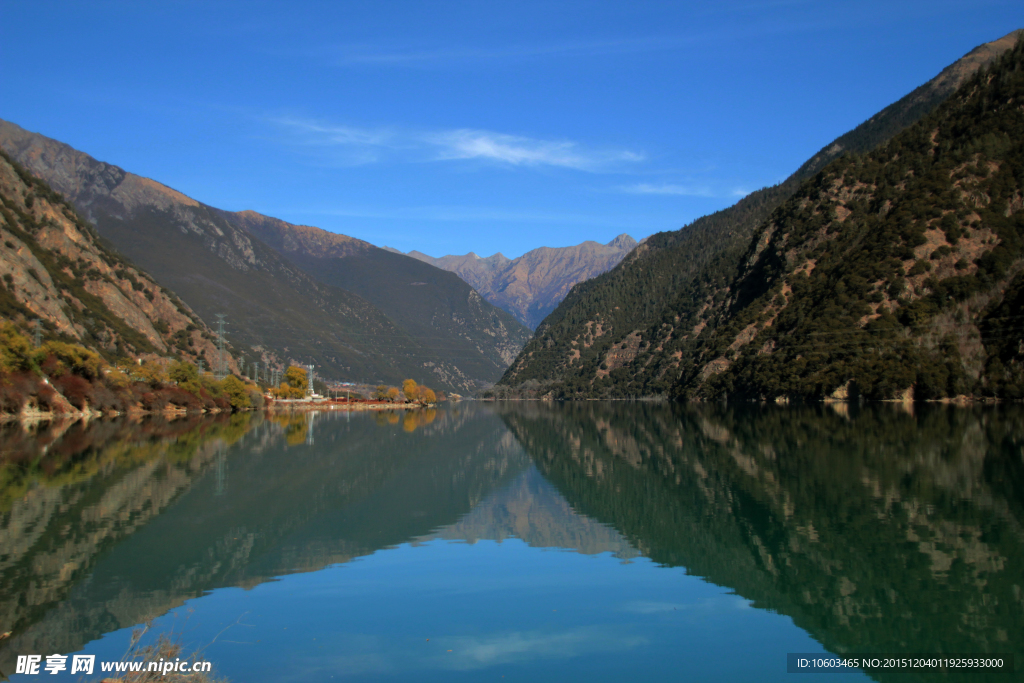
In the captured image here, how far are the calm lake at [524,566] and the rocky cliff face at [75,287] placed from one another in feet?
289

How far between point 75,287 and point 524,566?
461ft

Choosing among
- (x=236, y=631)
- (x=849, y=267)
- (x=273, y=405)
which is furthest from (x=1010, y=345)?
(x=273, y=405)

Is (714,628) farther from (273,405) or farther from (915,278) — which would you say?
(273,405)

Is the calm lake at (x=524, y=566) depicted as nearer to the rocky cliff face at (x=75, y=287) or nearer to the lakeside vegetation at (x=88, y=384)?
the lakeside vegetation at (x=88, y=384)

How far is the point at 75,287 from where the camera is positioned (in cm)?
13788

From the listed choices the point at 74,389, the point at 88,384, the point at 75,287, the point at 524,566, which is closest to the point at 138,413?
the point at 88,384

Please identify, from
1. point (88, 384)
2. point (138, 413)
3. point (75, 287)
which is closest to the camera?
point (88, 384)

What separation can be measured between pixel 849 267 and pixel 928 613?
426 feet

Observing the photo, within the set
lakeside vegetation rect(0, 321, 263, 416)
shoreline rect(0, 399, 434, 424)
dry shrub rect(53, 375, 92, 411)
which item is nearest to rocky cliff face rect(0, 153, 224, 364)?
lakeside vegetation rect(0, 321, 263, 416)

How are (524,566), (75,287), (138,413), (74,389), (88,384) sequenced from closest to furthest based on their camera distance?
(524,566)
(74,389)
(88,384)
(138,413)
(75,287)

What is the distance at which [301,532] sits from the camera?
22.8 meters

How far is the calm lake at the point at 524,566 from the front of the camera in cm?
1275

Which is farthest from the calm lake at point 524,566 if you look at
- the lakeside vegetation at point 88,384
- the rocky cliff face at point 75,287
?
the rocky cliff face at point 75,287

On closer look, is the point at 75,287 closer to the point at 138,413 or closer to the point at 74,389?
the point at 138,413
